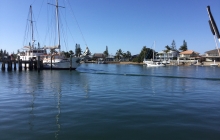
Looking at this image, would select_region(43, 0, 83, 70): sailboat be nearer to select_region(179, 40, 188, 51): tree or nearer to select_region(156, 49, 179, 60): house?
select_region(156, 49, 179, 60): house

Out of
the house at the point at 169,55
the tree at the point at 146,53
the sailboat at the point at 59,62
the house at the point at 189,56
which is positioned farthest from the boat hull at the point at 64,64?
the house at the point at 169,55

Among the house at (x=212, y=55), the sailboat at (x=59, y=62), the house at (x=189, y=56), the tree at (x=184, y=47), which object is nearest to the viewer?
the sailboat at (x=59, y=62)

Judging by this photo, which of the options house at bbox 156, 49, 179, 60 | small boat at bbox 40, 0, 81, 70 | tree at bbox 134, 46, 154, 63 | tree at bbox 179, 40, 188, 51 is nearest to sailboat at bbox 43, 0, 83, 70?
small boat at bbox 40, 0, 81, 70

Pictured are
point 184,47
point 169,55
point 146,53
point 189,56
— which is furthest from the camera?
point 184,47

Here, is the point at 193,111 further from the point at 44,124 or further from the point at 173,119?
the point at 44,124

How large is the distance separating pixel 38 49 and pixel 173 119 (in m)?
61.5

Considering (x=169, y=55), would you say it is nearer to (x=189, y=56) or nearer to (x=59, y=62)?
(x=189, y=56)

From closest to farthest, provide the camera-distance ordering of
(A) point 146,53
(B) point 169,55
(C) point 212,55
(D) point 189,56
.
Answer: (C) point 212,55
(D) point 189,56
(B) point 169,55
(A) point 146,53

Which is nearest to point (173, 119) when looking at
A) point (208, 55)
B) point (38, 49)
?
point (38, 49)

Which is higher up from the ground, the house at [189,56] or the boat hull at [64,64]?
the house at [189,56]

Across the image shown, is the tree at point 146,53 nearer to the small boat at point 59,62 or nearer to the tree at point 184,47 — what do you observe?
the tree at point 184,47

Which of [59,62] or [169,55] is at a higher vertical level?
[169,55]

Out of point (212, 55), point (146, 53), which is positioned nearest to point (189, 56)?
point (212, 55)

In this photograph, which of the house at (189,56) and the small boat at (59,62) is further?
the house at (189,56)
